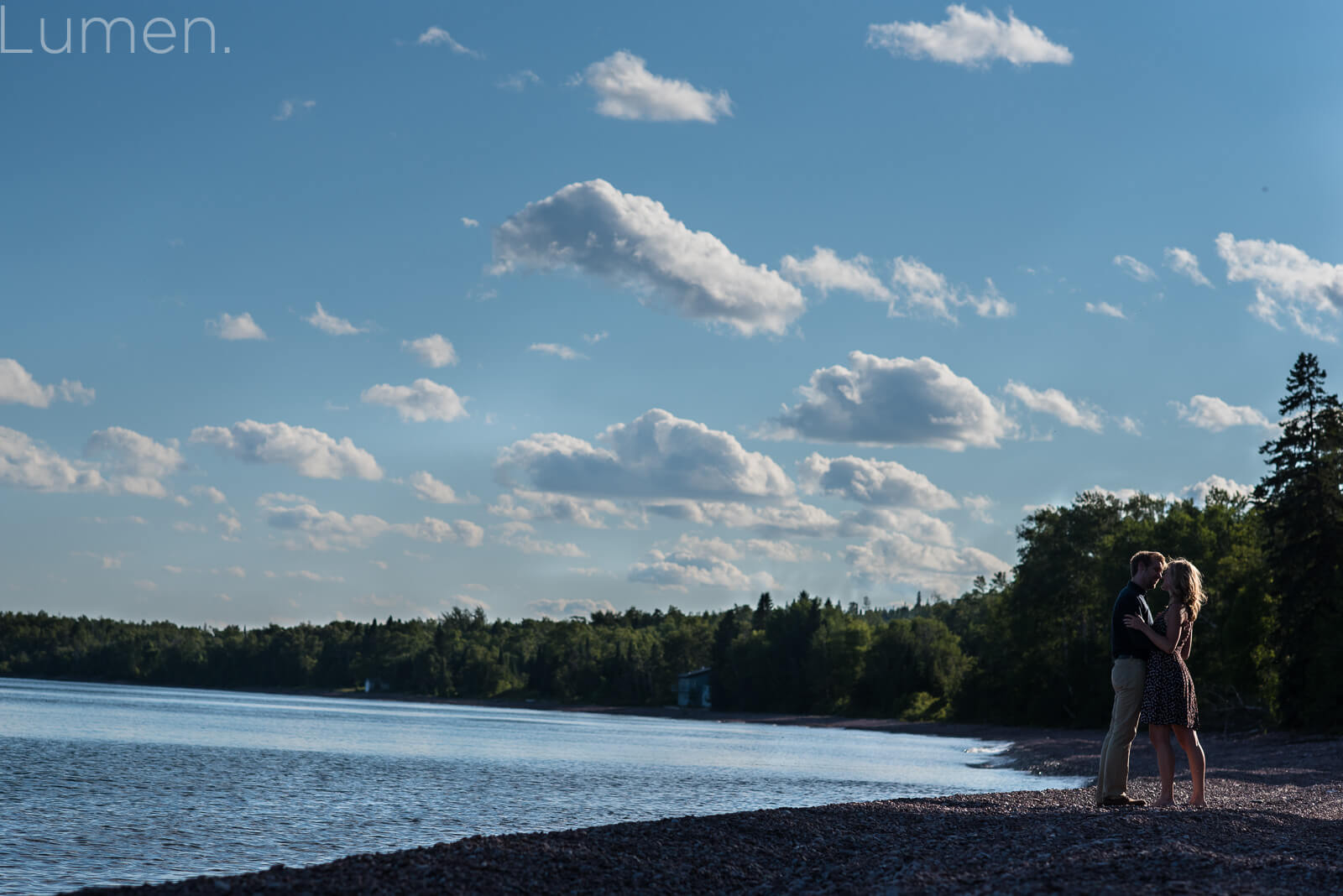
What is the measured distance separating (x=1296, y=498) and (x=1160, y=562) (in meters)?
37.5

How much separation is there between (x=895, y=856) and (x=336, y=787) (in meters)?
16.5

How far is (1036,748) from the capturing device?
169 feet

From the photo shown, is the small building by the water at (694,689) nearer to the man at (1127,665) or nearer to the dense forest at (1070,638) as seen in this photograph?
the dense forest at (1070,638)

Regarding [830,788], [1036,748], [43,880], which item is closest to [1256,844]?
[43,880]

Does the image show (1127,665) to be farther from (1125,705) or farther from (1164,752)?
(1164,752)

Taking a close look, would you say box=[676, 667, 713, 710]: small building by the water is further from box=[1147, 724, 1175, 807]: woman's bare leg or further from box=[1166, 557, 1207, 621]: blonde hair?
box=[1166, 557, 1207, 621]: blonde hair

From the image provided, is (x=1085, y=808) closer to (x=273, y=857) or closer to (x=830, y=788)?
(x=273, y=857)

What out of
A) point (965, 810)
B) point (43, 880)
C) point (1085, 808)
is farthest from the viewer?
point (965, 810)

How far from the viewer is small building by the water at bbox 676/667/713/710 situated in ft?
453

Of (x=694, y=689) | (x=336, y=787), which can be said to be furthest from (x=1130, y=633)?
(x=694, y=689)

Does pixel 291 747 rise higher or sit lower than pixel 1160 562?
lower

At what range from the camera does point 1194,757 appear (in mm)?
12711

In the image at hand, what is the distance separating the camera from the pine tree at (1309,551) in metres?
43.2

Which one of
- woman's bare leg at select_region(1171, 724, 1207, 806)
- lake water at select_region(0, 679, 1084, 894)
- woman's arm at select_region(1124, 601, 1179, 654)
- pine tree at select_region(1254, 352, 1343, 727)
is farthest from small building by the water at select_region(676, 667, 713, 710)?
woman's arm at select_region(1124, 601, 1179, 654)
